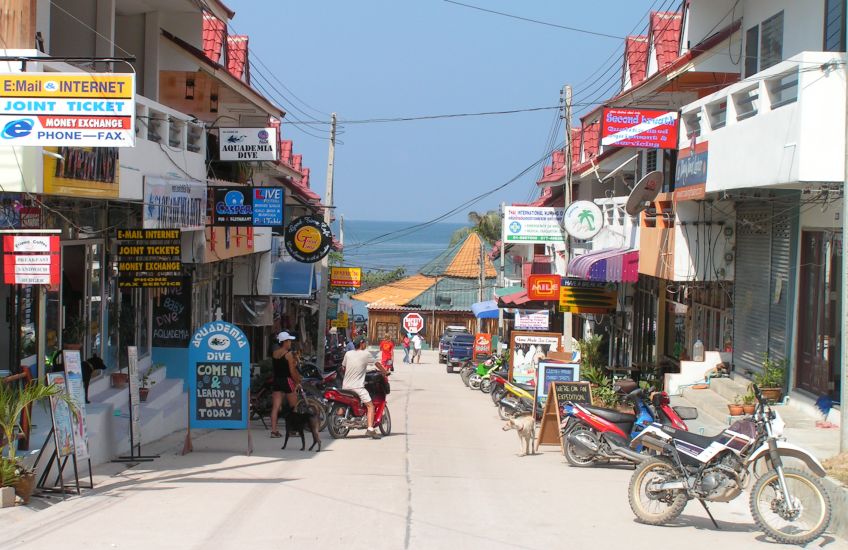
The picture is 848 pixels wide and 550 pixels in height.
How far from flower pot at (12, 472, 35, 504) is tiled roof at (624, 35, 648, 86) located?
2336 cm

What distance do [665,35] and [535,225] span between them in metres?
6.47

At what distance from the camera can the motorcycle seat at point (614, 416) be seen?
13.7 m

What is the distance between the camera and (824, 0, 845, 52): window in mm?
13680

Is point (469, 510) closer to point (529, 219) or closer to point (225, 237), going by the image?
point (225, 237)

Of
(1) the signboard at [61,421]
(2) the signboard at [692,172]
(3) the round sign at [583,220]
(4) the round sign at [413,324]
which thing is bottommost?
(4) the round sign at [413,324]

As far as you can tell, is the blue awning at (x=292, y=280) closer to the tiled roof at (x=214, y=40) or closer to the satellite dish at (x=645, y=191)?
the tiled roof at (x=214, y=40)

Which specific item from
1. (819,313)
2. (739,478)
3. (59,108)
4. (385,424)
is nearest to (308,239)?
(385,424)

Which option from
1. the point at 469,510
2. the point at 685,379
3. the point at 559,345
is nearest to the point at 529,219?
the point at 559,345

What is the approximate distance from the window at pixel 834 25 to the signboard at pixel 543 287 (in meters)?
13.0

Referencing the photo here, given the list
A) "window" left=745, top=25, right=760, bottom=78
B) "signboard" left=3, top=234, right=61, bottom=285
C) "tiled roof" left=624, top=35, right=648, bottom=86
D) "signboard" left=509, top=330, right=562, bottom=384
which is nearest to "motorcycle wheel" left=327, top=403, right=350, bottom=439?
"signboard" left=3, top=234, right=61, bottom=285

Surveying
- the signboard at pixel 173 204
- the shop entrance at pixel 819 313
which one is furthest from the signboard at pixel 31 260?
the shop entrance at pixel 819 313

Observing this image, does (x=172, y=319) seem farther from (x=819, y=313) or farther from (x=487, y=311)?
(x=487, y=311)

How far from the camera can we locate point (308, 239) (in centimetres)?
2678

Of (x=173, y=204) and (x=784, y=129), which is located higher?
(x=784, y=129)
